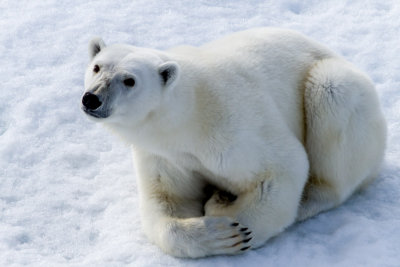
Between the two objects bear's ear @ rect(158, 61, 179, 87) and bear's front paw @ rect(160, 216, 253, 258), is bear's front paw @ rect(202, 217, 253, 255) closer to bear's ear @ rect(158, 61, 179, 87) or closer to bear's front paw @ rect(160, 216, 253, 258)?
bear's front paw @ rect(160, 216, 253, 258)

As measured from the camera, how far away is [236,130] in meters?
4.33

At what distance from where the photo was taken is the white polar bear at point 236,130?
4.18 m

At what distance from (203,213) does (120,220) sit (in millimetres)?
623

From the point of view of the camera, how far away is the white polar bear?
13.7 feet

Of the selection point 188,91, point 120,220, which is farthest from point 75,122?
point 188,91

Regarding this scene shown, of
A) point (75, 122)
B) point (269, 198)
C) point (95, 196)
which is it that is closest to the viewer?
point (269, 198)

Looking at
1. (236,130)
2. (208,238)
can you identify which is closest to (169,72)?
(236,130)

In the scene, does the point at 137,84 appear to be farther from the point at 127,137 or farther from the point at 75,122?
the point at 75,122

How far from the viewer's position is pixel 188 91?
4340mm

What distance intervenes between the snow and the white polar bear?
199 millimetres

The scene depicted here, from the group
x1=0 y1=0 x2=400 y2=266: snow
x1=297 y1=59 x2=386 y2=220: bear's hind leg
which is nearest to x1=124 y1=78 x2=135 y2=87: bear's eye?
x1=0 y1=0 x2=400 y2=266: snow

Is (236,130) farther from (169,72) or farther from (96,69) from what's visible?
(96,69)

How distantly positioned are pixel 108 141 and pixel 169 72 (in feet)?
6.05

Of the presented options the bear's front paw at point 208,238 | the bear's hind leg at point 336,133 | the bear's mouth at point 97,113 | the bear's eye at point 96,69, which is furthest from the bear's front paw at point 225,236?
the bear's eye at point 96,69
